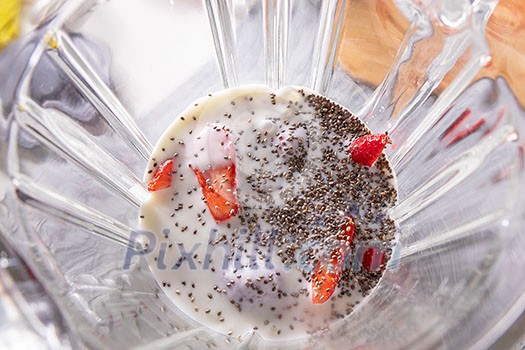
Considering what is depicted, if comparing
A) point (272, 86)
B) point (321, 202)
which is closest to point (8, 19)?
point (272, 86)

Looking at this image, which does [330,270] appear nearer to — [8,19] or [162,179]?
Result: [162,179]

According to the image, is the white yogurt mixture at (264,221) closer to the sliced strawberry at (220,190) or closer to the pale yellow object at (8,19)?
the sliced strawberry at (220,190)

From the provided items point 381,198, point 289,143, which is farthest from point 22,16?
point 381,198

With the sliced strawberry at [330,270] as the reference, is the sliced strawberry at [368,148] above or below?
above

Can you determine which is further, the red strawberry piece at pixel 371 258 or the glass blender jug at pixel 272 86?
the red strawberry piece at pixel 371 258

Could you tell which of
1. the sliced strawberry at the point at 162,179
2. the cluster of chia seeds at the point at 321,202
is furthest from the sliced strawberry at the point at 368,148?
the sliced strawberry at the point at 162,179

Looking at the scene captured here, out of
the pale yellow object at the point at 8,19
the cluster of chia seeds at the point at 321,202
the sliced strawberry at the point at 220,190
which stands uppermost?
the pale yellow object at the point at 8,19

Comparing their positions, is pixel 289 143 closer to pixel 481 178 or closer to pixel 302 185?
pixel 302 185
